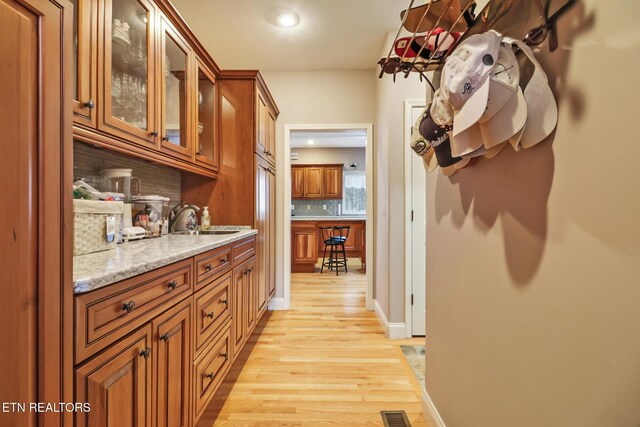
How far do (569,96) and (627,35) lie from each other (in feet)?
0.46

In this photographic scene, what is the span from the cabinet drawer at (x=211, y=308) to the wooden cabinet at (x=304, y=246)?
346cm

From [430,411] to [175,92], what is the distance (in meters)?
2.24

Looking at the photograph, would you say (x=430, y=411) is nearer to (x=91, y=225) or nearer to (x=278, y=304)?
(x=91, y=225)

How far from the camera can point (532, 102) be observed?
722 millimetres

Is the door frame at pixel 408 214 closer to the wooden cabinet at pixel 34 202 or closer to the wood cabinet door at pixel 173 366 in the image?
the wood cabinet door at pixel 173 366

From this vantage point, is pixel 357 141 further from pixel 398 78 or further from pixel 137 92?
pixel 137 92

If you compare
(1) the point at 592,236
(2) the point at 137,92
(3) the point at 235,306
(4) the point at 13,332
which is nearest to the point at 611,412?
(1) the point at 592,236

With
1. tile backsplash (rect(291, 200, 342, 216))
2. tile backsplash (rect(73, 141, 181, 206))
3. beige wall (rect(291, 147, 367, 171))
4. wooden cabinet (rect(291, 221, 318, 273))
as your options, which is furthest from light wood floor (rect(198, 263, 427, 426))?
beige wall (rect(291, 147, 367, 171))

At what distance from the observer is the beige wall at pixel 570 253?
1.79ft

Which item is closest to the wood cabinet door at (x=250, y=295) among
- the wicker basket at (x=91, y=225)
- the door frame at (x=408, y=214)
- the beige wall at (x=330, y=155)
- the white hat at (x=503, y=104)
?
the wicker basket at (x=91, y=225)

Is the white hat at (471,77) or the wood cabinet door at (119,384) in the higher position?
the white hat at (471,77)

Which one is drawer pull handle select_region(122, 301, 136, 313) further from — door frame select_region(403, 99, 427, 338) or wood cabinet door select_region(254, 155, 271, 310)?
door frame select_region(403, 99, 427, 338)

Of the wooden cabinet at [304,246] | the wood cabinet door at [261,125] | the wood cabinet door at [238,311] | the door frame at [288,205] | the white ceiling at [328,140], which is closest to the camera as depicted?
the wood cabinet door at [238,311]

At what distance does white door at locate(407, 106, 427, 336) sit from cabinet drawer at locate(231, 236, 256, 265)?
4.42 feet
